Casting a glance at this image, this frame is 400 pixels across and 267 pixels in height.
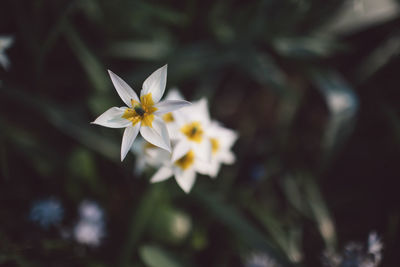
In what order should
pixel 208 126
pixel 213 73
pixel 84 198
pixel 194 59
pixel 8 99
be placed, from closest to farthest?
pixel 208 126
pixel 84 198
pixel 8 99
pixel 194 59
pixel 213 73

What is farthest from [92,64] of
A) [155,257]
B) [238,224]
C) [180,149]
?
[238,224]

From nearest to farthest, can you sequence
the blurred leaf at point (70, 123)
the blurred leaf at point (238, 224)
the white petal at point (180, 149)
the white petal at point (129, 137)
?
the white petal at point (129, 137), the white petal at point (180, 149), the blurred leaf at point (238, 224), the blurred leaf at point (70, 123)

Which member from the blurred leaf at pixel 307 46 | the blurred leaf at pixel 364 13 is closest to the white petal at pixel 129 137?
the blurred leaf at pixel 307 46

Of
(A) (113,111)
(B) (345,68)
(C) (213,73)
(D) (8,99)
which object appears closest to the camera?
(A) (113,111)

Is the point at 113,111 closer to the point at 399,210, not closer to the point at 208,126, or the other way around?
the point at 208,126

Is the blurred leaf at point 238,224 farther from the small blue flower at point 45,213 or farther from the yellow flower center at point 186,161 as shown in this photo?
the small blue flower at point 45,213

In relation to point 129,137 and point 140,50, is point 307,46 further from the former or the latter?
point 129,137

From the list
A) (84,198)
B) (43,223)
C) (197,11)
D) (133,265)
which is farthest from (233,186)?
(197,11)
